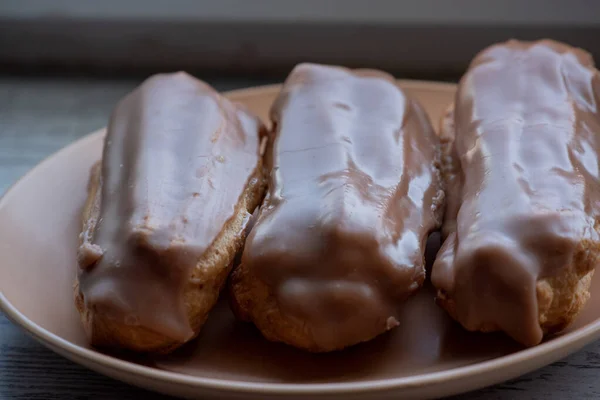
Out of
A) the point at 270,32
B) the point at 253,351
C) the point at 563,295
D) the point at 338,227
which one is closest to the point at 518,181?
the point at 563,295

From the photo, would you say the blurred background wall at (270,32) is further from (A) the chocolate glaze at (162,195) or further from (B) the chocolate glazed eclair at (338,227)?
(B) the chocolate glazed eclair at (338,227)

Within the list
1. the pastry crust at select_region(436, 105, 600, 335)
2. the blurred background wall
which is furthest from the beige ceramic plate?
the blurred background wall

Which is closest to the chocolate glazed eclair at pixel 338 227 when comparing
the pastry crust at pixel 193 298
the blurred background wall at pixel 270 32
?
the pastry crust at pixel 193 298

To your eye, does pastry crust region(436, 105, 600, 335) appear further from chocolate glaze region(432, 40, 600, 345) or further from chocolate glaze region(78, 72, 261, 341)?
chocolate glaze region(78, 72, 261, 341)

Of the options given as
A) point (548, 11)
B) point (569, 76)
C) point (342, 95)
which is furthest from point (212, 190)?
point (548, 11)

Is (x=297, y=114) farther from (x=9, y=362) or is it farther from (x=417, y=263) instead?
(x=9, y=362)
